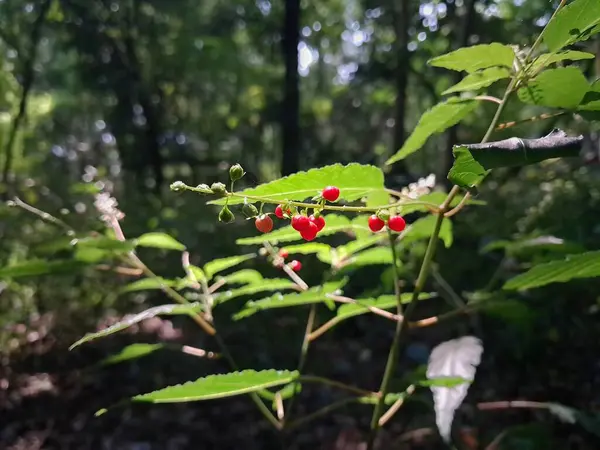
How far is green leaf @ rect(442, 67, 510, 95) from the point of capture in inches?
32.7

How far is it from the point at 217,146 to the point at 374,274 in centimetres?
508

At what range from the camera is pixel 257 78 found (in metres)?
6.67

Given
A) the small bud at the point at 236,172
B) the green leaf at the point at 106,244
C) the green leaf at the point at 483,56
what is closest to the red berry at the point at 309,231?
the small bud at the point at 236,172

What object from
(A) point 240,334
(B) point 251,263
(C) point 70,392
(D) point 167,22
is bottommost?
(C) point 70,392

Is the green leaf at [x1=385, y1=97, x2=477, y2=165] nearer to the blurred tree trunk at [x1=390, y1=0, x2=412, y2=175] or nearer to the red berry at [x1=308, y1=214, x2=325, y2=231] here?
the red berry at [x1=308, y1=214, x2=325, y2=231]

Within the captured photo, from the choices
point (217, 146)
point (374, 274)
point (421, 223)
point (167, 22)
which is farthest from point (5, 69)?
point (421, 223)

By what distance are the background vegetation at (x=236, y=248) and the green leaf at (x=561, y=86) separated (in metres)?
0.43

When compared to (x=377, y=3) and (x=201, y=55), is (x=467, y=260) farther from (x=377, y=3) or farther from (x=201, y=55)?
(x=201, y=55)

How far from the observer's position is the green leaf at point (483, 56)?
81 centimetres

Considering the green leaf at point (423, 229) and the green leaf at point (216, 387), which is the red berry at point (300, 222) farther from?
the green leaf at point (423, 229)

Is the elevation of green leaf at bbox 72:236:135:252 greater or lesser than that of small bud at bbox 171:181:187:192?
lesser

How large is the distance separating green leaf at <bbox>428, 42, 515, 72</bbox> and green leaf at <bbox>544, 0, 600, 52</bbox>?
0.08m

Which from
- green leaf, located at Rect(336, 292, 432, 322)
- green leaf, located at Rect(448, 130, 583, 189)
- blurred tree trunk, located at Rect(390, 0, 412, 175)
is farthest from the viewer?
blurred tree trunk, located at Rect(390, 0, 412, 175)

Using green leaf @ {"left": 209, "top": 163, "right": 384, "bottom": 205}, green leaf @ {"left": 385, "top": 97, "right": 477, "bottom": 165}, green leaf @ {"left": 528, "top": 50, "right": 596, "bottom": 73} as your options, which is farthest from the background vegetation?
green leaf @ {"left": 528, "top": 50, "right": 596, "bottom": 73}
